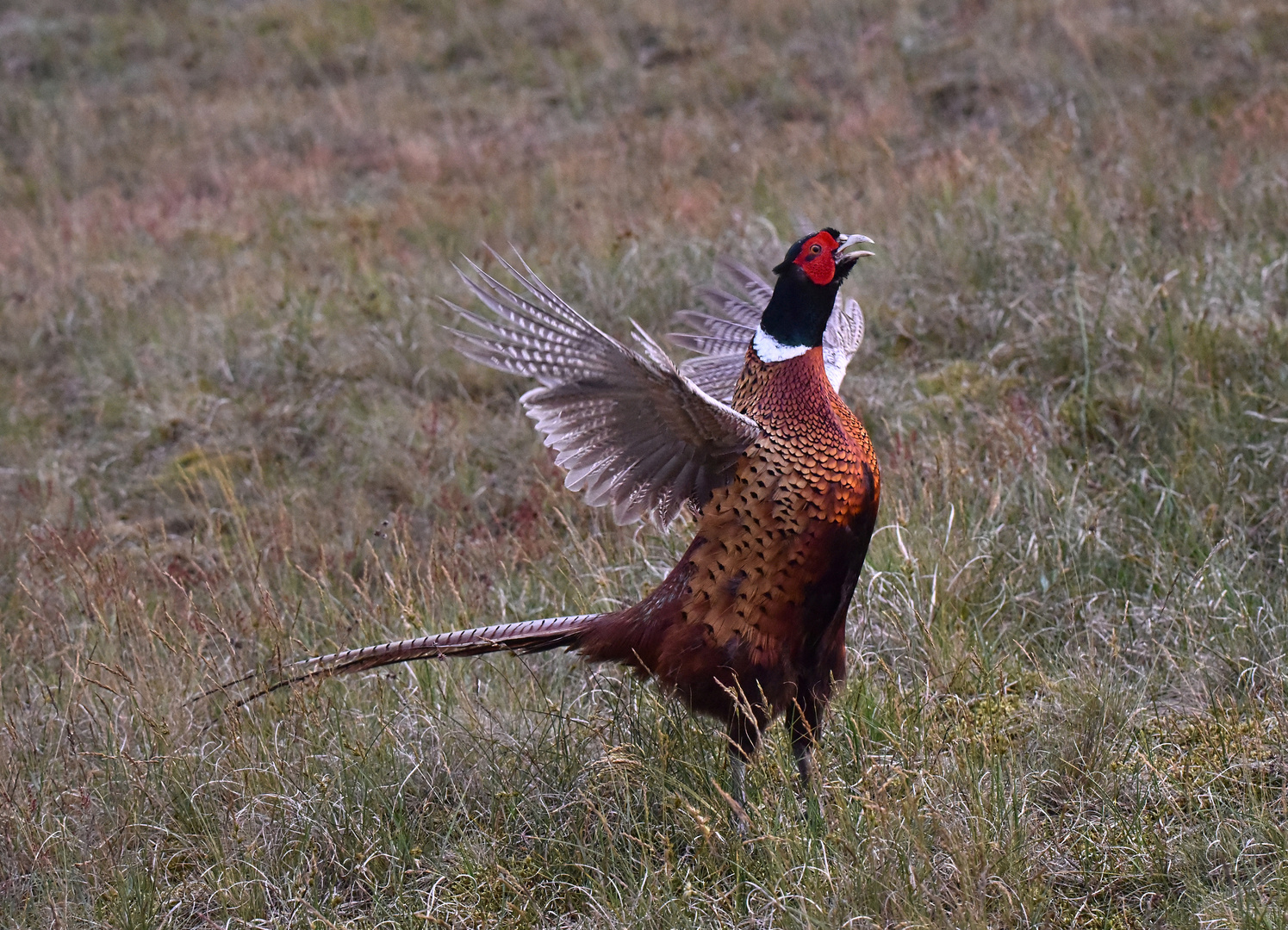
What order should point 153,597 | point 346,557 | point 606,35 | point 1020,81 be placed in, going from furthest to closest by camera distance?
1. point 606,35
2. point 1020,81
3. point 346,557
4. point 153,597

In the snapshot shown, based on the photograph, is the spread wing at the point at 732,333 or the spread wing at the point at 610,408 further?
the spread wing at the point at 732,333

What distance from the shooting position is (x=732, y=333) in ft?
12.9

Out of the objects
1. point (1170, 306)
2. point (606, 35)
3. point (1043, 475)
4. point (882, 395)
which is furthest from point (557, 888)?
point (606, 35)

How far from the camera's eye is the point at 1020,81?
28.6 feet

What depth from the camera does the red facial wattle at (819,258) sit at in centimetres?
271

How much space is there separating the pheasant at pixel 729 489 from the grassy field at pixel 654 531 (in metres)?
0.22

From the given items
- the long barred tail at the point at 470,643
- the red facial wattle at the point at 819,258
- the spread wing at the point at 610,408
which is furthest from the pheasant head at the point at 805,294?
the long barred tail at the point at 470,643

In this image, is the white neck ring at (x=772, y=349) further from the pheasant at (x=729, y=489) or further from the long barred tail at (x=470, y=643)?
the long barred tail at (x=470, y=643)

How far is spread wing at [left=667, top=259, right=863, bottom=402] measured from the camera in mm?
3742

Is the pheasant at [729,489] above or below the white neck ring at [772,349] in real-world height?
below

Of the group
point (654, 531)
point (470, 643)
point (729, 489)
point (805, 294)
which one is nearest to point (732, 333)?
point (654, 531)

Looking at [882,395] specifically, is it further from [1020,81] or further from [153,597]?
[1020,81]

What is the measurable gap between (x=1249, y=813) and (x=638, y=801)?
4.33 ft

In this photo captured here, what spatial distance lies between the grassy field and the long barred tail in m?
0.18
